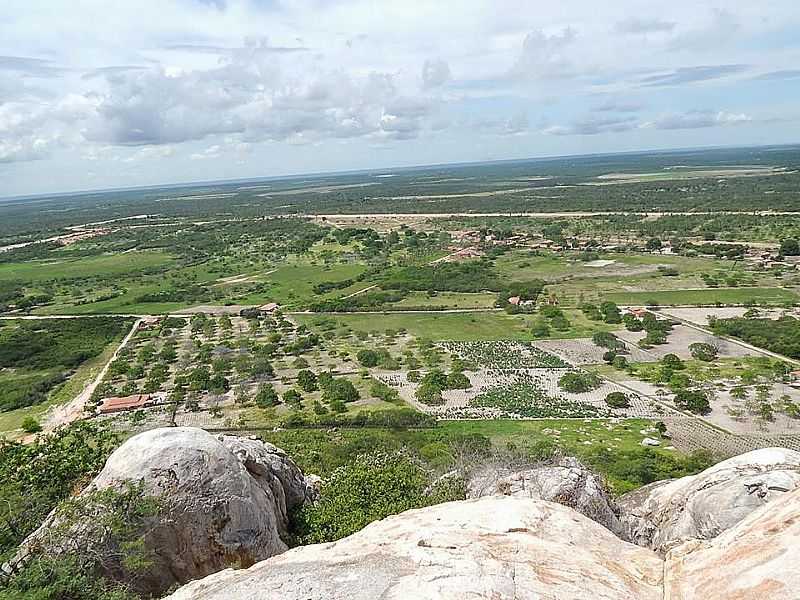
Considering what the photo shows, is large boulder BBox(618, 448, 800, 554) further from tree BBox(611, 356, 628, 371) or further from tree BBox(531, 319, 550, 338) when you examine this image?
tree BBox(531, 319, 550, 338)

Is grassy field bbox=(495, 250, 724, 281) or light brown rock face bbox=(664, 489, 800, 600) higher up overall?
light brown rock face bbox=(664, 489, 800, 600)

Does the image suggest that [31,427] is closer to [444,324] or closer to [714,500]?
[444,324]

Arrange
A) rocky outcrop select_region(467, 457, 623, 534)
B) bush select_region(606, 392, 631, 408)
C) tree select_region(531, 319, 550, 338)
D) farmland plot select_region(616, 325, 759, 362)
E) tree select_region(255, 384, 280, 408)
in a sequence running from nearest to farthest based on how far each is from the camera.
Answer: rocky outcrop select_region(467, 457, 623, 534), bush select_region(606, 392, 631, 408), tree select_region(255, 384, 280, 408), farmland plot select_region(616, 325, 759, 362), tree select_region(531, 319, 550, 338)

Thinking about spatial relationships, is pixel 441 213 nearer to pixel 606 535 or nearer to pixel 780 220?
pixel 780 220

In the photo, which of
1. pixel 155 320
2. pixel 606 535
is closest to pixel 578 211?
pixel 155 320

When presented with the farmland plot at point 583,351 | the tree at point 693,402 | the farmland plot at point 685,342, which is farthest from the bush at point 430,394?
the farmland plot at point 685,342

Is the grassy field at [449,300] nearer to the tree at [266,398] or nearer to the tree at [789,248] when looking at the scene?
the tree at [266,398]

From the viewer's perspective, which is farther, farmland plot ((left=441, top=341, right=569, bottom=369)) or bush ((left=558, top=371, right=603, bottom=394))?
farmland plot ((left=441, top=341, right=569, bottom=369))

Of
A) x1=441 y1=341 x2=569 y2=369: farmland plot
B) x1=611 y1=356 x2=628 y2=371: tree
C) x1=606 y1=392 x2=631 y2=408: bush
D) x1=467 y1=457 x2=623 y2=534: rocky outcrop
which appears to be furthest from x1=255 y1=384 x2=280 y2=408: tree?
x1=467 y1=457 x2=623 y2=534: rocky outcrop
